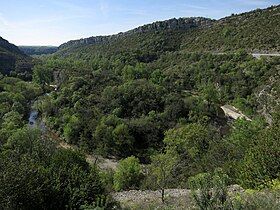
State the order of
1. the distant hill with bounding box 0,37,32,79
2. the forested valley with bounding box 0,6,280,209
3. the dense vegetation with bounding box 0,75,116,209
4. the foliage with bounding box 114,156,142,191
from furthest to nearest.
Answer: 1. the distant hill with bounding box 0,37,32,79
2. the foliage with bounding box 114,156,142,191
3. the forested valley with bounding box 0,6,280,209
4. the dense vegetation with bounding box 0,75,116,209

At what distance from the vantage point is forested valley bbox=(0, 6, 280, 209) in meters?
11.9

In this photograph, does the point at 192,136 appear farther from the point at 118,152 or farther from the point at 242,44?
the point at 242,44

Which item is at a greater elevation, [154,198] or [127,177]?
[154,198]

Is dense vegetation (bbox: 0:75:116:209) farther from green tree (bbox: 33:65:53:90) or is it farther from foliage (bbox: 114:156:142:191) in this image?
green tree (bbox: 33:65:53:90)

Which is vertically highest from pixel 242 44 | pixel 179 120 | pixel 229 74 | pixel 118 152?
pixel 242 44

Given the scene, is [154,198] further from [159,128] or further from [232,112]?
[232,112]

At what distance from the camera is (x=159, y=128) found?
3994 centimetres

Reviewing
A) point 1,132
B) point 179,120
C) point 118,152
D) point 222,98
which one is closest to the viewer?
point 1,132

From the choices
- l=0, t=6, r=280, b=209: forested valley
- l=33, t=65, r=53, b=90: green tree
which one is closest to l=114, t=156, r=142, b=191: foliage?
l=0, t=6, r=280, b=209: forested valley

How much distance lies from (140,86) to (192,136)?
27.6m

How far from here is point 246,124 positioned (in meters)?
26.4

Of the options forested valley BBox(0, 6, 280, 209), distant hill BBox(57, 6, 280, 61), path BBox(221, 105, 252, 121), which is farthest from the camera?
distant hill BBox(57, 6, 280, 61)

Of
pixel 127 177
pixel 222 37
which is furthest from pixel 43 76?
pixel 127 177

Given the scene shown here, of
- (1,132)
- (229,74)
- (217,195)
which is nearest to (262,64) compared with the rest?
(229,74)
